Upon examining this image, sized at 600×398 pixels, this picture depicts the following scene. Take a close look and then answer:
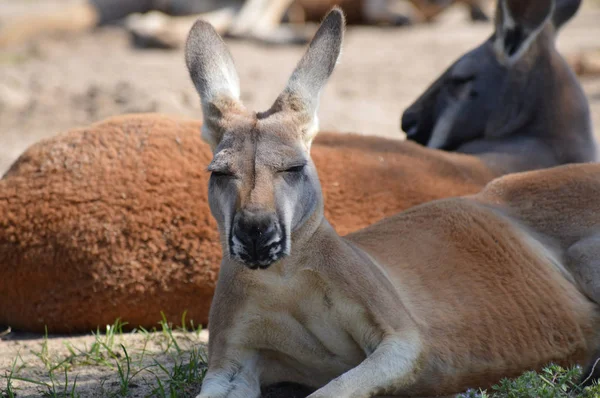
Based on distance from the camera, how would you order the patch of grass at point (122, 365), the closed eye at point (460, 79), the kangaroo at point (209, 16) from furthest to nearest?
the kangaroo at point (209, 16)
the closed eye at point (460, 79)
the patch of grass at point (122, 365)

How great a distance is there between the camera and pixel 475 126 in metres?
6.15

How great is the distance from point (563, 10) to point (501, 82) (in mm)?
686

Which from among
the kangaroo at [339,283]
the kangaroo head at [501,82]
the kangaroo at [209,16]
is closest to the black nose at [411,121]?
the kangaroo head at [501,82]

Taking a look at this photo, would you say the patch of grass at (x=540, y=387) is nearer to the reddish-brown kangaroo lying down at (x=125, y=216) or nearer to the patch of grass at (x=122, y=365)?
the patch of grass at (x=122, y=365)

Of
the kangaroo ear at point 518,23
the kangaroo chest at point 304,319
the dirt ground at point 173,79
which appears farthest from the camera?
the dirt ground at point 173,79

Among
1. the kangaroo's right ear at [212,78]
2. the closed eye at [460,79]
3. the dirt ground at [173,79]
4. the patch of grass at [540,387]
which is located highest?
the kangaroo's right ear at [212,78]

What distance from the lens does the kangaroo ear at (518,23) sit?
5855mm

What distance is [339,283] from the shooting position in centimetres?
319

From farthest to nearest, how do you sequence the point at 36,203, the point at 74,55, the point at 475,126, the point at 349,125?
the point at 74,55
the point at 349,125
the point at 475,126
the point at 36,203

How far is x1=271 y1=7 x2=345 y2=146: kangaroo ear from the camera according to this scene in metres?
3.33

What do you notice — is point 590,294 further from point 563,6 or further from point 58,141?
point 563,6

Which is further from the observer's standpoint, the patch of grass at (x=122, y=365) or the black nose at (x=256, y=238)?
the patch of grass at (x=122, y=365)

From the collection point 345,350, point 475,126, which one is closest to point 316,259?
point 345,350

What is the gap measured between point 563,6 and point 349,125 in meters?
2.47
